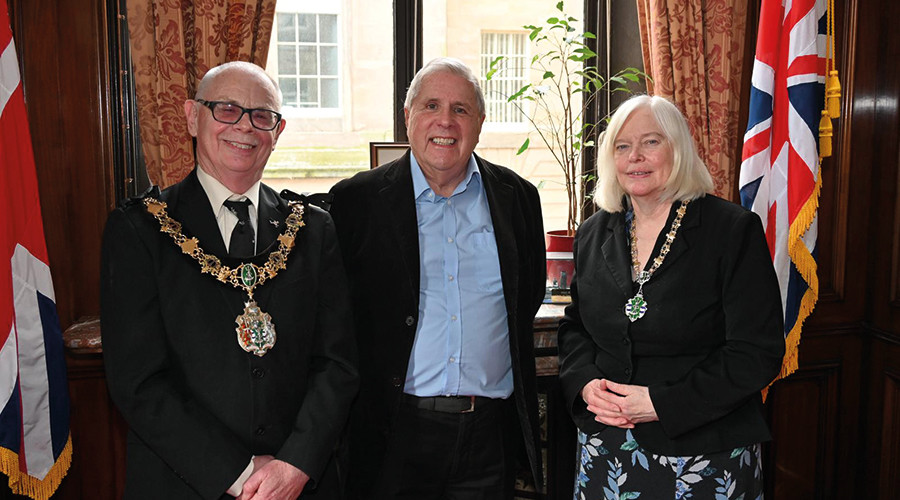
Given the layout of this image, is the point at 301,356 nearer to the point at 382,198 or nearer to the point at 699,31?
the point at 382,198

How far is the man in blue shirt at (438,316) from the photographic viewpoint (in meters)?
2.14

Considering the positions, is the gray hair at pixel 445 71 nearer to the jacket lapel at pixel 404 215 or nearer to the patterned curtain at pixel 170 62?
the jacket lapel at pixel 404 215

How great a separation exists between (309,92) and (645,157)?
191 centimetres

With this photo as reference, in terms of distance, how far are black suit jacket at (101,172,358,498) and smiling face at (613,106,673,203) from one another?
35.7 inches

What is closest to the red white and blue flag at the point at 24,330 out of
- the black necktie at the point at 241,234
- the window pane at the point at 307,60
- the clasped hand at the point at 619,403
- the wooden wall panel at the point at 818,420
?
the black necktie at the point at 241,234

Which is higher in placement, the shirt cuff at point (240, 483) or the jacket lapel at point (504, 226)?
the jacket lapel at point (504, 226)

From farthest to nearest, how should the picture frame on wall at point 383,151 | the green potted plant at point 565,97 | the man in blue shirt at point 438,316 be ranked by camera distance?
1. the green potted plant at point 565,97
2. the picture frame on wall at point 383,151
3. the man in blue shirt at point 438,316

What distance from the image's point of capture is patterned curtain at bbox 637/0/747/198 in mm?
A: 3213

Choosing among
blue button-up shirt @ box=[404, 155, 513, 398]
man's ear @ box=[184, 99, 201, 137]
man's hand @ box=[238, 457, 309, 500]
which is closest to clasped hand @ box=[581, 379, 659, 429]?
blue button-up shirt @ box=[404, 155, 513, 398]

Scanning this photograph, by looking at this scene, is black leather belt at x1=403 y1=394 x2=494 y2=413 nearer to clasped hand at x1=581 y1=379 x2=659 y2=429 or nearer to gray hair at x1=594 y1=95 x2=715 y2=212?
clasped hand at x1=581 y1=379 x2=659 y2=429

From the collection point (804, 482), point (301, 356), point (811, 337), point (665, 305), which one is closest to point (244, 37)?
point (301, 356)

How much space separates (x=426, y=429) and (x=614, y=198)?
879mm

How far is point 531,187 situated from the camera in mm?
2494

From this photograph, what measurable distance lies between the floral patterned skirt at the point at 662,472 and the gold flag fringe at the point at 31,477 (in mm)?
1553
